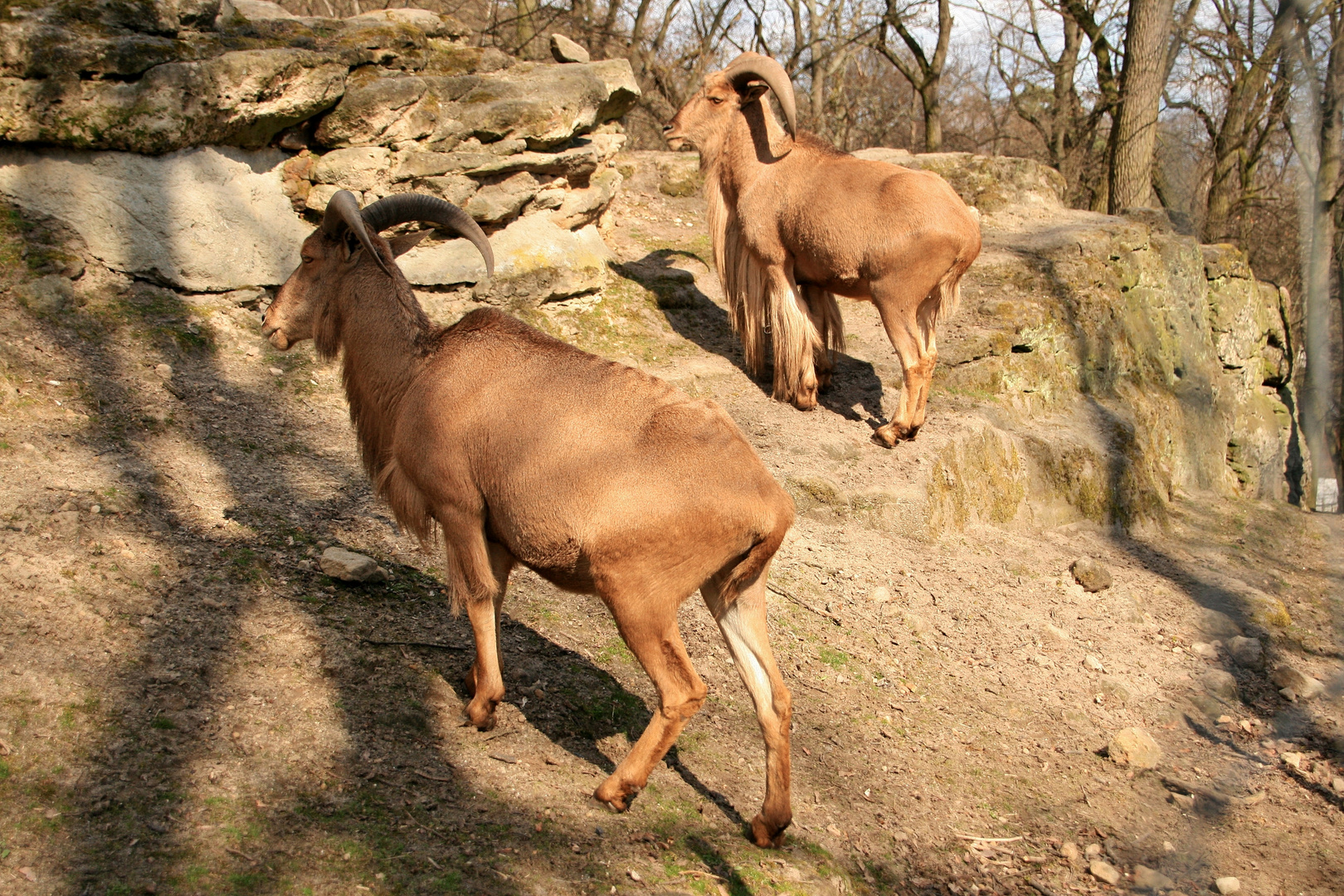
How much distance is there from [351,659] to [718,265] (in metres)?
6.14

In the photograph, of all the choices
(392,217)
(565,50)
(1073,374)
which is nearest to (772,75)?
(565,50)

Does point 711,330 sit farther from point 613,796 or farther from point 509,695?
point 613,796

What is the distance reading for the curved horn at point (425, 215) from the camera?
5301 millimetres

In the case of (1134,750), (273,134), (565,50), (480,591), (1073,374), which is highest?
(565,50)

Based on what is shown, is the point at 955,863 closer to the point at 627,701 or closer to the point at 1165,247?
the point at 627,701

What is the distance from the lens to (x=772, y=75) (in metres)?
8.78

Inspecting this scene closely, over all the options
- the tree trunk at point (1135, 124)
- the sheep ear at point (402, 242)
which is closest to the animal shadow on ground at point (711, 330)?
the sheep ear at point (402, 242)

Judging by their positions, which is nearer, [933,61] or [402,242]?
[402,242]

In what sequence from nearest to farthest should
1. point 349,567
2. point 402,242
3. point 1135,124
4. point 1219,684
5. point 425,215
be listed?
1. point 425,215
2. point 349,567
3. point 402,242
4. point 1219,684
5. point 1135,124

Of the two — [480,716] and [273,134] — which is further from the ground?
[273,134]

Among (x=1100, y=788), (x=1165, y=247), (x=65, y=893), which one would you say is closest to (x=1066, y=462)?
(x=1100, y=788)

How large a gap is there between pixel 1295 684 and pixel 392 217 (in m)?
7.40

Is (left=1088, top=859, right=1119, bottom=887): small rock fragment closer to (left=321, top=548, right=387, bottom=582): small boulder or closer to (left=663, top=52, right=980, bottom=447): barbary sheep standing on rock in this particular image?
(left=321, top=548, right=387, bottom=582): small boulder

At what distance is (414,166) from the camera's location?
30.7ft
